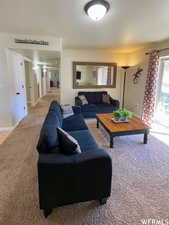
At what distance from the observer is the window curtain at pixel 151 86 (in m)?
3.95

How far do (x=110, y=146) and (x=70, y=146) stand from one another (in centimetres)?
153

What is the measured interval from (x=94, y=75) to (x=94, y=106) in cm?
160

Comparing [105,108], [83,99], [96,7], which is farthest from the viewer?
[83,99]

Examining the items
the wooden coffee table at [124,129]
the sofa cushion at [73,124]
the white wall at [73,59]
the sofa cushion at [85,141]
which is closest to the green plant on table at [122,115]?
the wooden coffee table at [124,129]

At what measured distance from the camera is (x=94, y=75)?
5.58m

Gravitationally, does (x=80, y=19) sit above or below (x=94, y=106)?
above

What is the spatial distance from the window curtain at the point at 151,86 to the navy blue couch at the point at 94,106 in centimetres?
97

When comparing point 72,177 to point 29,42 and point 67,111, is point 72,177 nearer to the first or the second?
point 67,111

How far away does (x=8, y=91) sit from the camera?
365 centimetres

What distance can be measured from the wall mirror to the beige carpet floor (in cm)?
321

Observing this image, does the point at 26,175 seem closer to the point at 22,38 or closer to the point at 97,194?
the point at 97,194

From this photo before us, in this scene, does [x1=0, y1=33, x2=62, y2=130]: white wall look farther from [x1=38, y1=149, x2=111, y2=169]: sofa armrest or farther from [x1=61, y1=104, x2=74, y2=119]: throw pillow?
[x1=38, y1=149, x2=111, y2=169]: sofa armrest

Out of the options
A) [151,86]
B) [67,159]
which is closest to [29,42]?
[67,159]

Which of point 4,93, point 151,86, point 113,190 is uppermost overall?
point 151,86
